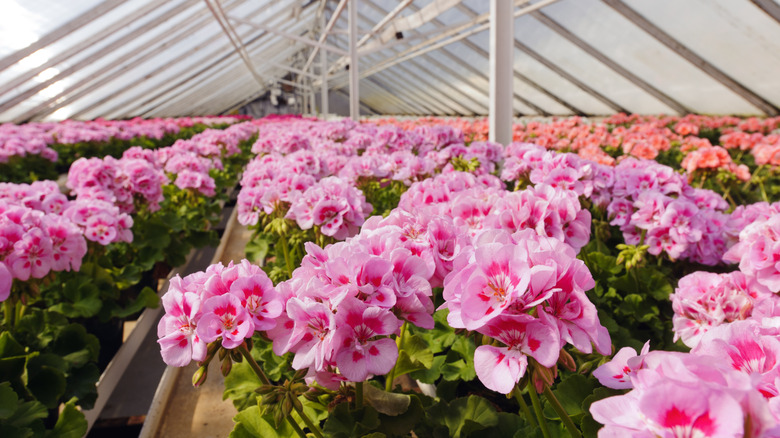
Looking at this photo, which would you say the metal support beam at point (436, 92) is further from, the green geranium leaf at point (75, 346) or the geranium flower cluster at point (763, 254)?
the geranium flower cluster at point (763, 254)

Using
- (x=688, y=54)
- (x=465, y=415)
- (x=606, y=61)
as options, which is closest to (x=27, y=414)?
(x=465, y=415)

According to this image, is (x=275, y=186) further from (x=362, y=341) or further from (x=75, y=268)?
(x=362, y=341)

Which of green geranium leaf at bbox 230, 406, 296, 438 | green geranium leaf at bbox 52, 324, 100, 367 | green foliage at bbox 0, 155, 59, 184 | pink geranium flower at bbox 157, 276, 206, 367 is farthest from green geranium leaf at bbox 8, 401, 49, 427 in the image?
green foliage at bbox 0, 155, 59, 184

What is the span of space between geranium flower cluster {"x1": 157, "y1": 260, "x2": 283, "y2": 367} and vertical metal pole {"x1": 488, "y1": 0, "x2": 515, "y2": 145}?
2.85m

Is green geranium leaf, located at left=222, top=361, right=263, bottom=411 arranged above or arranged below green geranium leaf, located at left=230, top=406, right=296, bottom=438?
below

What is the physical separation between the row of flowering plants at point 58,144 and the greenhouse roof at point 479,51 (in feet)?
3.05

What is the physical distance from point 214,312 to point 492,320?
1.45 ft

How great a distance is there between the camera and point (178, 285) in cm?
83

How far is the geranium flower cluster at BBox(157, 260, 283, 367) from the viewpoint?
0.78m

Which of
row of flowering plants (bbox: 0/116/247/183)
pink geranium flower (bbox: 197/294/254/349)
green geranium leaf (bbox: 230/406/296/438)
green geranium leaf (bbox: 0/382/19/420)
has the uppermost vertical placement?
row of flowering plants (bbox: 0/116/247/183)

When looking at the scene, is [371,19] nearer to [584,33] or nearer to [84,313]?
[584,33]

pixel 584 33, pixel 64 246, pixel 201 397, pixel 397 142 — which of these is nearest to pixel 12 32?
pixel 397 142

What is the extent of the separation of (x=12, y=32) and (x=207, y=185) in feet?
13.8

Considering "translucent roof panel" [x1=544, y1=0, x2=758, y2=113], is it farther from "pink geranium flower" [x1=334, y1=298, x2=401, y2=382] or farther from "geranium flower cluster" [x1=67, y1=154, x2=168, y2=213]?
"pink geranium flower" [x1=334, y1=298, x2=401, y2=382]
